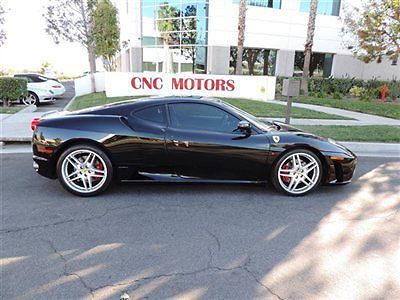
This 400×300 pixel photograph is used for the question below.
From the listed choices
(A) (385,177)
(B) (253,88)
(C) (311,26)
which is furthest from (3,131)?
(C) (311,26)

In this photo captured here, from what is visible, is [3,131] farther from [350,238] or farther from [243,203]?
[350,238]

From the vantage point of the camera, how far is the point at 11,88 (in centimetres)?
1131

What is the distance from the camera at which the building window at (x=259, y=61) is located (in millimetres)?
21938

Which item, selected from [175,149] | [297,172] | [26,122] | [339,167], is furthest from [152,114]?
[26,122]

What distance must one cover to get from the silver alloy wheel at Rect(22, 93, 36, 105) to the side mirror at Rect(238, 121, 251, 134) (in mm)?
11760

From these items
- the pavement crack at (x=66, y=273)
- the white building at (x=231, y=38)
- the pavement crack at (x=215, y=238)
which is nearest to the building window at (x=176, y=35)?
the white building at (x=231, y=38)

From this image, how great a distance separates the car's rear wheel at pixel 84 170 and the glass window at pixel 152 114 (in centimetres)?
69

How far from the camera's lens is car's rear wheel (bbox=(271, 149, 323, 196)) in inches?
163

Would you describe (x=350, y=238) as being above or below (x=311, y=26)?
below

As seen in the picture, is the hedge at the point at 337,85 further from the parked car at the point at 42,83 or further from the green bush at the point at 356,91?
the parked car at the point at 42,83

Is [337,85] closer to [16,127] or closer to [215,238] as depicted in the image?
[16,127]

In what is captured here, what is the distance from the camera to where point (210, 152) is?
13.2 ft

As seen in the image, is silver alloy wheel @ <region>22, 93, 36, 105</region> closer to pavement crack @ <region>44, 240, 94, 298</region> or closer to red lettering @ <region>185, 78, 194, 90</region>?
red lettering @ <region>185, 78, 194, 90</region>

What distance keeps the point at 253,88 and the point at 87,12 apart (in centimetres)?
1063
